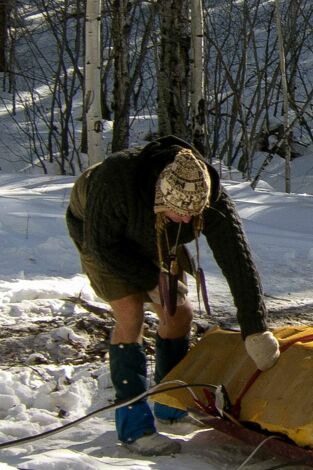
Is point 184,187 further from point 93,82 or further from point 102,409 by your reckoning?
point 93,82

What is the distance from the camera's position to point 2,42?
2098 cm

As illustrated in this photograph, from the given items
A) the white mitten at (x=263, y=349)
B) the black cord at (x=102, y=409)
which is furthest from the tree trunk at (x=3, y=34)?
the white mitten at (x=263, y=349)

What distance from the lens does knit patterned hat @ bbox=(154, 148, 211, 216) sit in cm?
306

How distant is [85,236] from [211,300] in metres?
2.34

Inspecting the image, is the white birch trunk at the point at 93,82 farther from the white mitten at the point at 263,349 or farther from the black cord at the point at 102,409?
the white mitten at the point at 263,349

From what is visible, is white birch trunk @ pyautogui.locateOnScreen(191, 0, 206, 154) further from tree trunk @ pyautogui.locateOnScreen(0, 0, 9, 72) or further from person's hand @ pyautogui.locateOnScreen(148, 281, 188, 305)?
tree trunk @ pyautogui.locateOnScreen(0, 0, 9, 72)

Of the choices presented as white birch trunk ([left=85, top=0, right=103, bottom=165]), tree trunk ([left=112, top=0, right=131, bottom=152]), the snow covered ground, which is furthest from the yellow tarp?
tree trunk ([left=112, top=0, right=131, bottom=152])

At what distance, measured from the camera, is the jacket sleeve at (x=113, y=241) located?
3252 millimetres

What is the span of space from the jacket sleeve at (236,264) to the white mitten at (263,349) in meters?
0.03

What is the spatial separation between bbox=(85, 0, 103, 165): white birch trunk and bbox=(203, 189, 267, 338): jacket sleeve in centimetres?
522

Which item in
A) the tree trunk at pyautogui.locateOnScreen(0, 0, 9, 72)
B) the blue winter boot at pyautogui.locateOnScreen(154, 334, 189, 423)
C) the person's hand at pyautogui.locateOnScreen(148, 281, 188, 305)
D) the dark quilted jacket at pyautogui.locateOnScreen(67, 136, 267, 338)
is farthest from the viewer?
the tree trunk at pyautogui.locateOnScreen(0, 0, 9, 72)

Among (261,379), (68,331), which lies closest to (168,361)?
(261,379)

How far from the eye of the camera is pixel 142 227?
335cm

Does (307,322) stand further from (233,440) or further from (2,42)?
(2,42)
